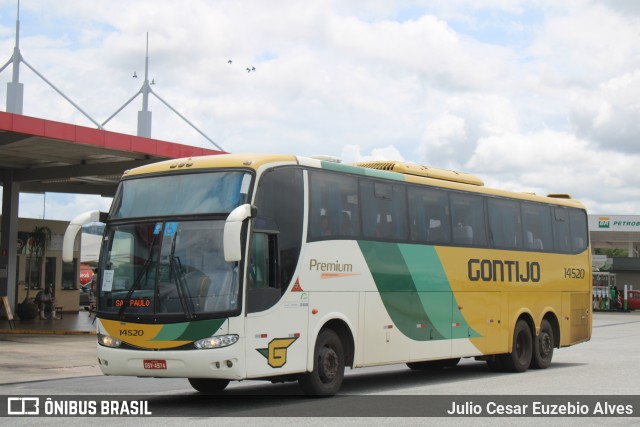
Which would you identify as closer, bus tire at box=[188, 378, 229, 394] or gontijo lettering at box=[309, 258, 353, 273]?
gontijo lettering at box=[309, 258, 353, 273]

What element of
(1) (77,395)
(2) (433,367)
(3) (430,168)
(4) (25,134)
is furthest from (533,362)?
(4) (25,134)

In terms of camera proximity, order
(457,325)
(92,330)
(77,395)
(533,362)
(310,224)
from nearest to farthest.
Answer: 1. (310,224)
2. (77,395)
3. (457,325)
4. (533,362)
5. (92,330)

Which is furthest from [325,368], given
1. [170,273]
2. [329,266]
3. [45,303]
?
[45,303]

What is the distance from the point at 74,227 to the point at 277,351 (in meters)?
3.18

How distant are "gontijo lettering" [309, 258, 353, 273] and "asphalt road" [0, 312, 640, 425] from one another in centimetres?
183

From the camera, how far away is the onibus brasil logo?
41.4 feet

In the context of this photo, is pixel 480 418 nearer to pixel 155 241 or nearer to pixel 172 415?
pixel 172 415

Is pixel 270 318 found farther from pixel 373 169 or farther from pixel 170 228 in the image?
pixel 373 169

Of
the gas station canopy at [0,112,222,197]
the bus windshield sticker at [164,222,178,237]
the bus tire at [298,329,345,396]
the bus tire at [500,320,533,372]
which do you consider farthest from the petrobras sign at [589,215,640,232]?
the bus windshield sticker at [164,222,178,237]

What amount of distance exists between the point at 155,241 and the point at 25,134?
13.6m

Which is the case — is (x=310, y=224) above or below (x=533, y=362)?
above

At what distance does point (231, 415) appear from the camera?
1174cm

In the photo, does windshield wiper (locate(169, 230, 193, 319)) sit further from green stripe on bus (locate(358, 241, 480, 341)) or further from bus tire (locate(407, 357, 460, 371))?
bus tire (locate(407, 357, 460, 371))

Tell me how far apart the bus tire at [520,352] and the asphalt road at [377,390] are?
314 mm
